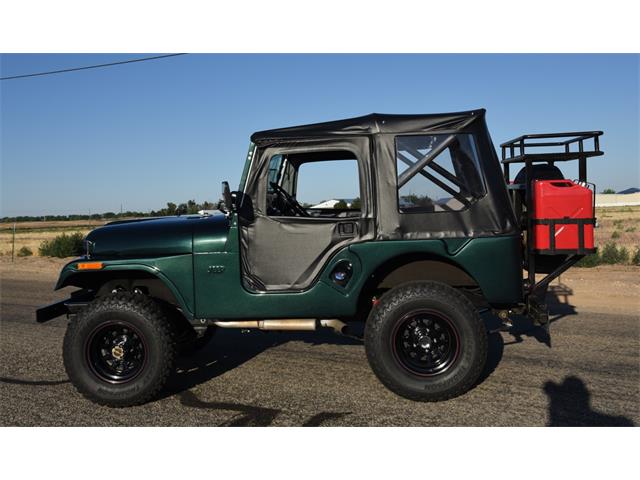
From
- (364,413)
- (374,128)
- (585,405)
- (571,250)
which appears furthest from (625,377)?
(374,128)

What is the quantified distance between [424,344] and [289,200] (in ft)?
6.87

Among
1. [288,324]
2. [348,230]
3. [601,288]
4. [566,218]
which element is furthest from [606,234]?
[288,324]

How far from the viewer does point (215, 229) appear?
482cm

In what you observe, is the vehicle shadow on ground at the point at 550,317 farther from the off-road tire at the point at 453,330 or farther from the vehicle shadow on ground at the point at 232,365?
the vehicle shadow on ground at the point at 232,365

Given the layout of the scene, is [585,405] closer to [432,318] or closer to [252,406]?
[432,318]

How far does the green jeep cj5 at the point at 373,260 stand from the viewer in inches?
176

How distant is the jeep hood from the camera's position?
480 centimetres

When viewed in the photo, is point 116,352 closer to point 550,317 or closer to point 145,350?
point 145,350

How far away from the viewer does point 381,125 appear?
464cm

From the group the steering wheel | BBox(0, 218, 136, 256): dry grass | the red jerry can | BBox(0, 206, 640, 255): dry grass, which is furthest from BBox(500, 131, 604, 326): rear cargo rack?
BBox(0, 218, 136, 256): dry grass

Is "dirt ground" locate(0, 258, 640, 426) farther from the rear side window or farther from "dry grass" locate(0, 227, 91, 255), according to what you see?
"dry grass" locate(0, 227, 91, 255)

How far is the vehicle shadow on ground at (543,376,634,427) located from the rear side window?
1.83m

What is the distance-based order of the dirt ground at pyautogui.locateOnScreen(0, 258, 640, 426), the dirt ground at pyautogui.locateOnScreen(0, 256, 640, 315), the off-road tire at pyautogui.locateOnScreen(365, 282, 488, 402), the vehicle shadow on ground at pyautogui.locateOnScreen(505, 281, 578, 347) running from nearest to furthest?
the dirt ground at pyautogui.locateOnScreen(0, 258, 640, 426), the off-road tire at pyautogui.locateOnScreen(365, 282, 488, 402), the vehicle shadow on ground at pyautogui.locateOnScreen(505, 281, 578, 347), the dirt ground at pyautogui.locateOnScreen(0, 256, 640, 315)

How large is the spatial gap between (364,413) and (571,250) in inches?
91.4
